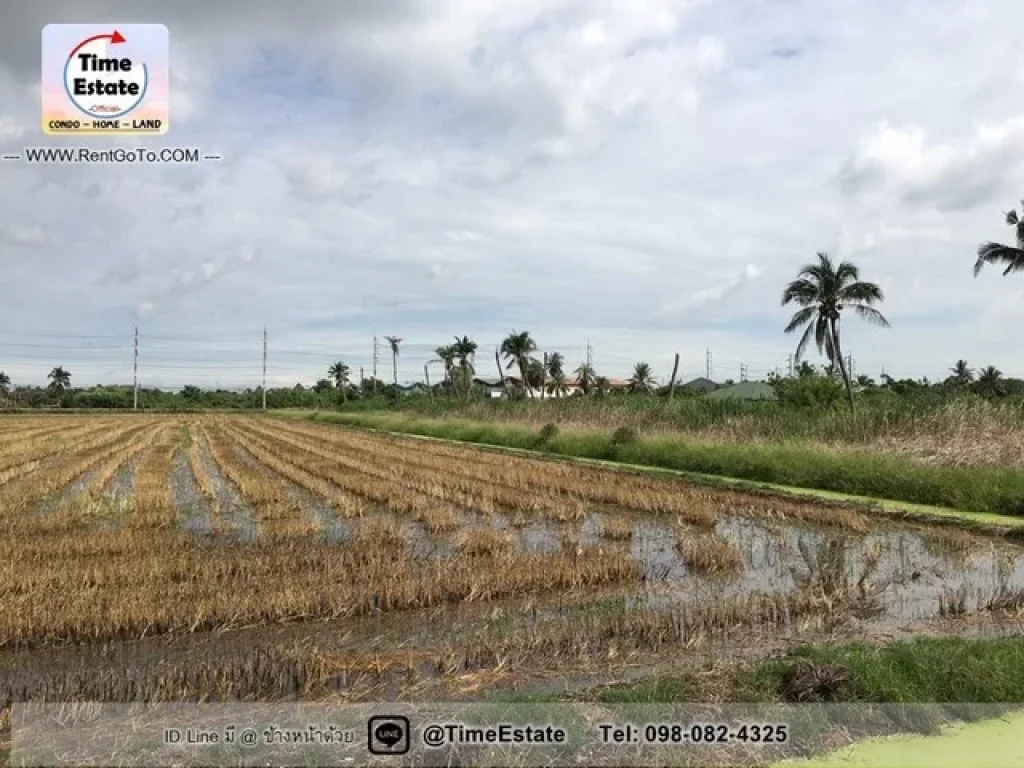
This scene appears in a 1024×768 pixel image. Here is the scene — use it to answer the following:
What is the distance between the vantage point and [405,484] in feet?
53.1

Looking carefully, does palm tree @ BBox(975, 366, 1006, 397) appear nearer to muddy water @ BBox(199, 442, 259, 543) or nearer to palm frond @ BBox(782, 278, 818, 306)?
palm frond @ BBox(782, 278, 818, 306)

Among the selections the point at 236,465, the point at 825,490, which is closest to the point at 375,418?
the point at 236,465

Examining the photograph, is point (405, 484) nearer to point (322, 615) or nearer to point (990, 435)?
point (322, 615)

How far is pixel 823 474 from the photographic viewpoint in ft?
51.2

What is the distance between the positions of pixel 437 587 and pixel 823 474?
10.7m

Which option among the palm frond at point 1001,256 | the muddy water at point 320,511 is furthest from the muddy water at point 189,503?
the palm frond at point 1001,256

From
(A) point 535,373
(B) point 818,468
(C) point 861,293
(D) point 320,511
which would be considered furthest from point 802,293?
(A) point 535,373

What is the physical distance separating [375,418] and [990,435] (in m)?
36.1

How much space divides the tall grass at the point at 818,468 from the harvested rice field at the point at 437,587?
198 cm

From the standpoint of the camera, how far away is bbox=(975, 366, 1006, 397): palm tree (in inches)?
1763

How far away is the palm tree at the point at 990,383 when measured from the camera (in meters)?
44.8

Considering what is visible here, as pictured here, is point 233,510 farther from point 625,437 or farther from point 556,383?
point 556,383

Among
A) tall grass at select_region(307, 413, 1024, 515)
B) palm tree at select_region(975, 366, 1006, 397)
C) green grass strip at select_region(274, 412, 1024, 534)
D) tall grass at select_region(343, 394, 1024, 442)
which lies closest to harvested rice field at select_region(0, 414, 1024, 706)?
green grass strip at select_region(274, 412, 1024, 534)

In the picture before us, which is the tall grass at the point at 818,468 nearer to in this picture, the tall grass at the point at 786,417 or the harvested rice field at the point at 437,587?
the tall grass at the point at 786,417
